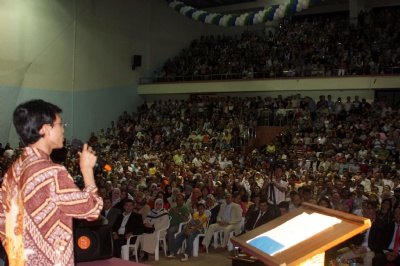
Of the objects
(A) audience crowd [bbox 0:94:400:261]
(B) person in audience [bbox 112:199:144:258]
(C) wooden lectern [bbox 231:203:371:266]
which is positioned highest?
(C) wooden lectern [bbox 231:203:371:266]

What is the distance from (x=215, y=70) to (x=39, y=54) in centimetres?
628

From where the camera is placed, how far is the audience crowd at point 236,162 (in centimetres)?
687

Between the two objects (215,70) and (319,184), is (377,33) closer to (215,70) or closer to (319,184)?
(215,70)

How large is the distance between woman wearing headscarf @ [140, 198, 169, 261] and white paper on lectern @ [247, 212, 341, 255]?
4.38 m

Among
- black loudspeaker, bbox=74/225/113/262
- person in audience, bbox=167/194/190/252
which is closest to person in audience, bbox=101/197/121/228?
person in audience, bbox=167/194/190/252

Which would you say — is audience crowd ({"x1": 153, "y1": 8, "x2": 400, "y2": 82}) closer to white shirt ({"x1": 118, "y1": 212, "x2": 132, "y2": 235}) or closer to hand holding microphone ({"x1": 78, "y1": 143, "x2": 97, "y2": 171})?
white shirt ({"x1": 118, "y1": 212, "x2": 132, "y2": 235})

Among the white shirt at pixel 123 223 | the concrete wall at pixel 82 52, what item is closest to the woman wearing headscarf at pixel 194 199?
the white shirt at pixel 123 223

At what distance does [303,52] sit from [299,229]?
1503 centimetres

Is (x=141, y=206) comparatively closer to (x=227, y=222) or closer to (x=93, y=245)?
(x=227, y=222)

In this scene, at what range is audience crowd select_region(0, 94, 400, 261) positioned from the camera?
6.87m

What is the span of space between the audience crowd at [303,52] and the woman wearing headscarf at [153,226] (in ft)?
32.5

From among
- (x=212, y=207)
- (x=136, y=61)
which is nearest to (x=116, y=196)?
(x=212, y=207)

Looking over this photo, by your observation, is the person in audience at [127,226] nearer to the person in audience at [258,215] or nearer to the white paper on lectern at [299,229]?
the person in audience at [258,215]

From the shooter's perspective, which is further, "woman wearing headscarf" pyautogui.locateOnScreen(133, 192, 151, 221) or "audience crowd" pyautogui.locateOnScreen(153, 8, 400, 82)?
"audience crowd" pyautogui.locateOnScreen(153, 8, 400, 82)
